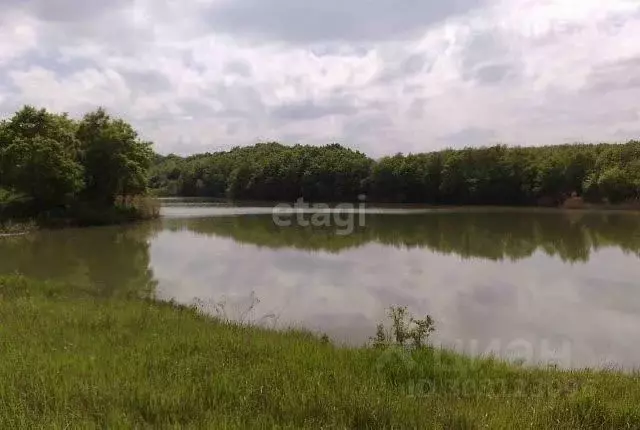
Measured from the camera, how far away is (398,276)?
17828 mm

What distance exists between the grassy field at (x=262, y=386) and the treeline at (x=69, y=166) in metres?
27.1

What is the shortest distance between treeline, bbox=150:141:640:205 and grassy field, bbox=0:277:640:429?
50.8 meters

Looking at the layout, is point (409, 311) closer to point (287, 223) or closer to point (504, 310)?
point (504, 310)

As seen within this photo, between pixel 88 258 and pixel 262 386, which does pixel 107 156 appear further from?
pixel 262 386

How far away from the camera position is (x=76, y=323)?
27.4 feet

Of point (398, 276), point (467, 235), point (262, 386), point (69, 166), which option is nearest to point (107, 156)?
point (69, 166)

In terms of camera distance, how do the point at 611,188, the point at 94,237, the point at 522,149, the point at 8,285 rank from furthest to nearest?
the point at 522,149 < the point at 611,188 < the point at 94,237 < the point at 8,285

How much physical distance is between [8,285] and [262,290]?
19.8 feet

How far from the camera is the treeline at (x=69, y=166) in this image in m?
32.4

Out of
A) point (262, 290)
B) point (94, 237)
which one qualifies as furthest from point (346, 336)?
point (94, 237)

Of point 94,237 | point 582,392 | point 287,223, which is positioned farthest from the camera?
point 287,223

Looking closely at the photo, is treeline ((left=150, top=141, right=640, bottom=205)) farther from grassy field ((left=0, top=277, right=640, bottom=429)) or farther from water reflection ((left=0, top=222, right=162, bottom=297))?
grassy field ((left=0, top=277, right=640, bottom=429))

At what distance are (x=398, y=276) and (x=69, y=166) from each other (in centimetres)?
2339

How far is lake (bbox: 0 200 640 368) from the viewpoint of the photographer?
11070mm
